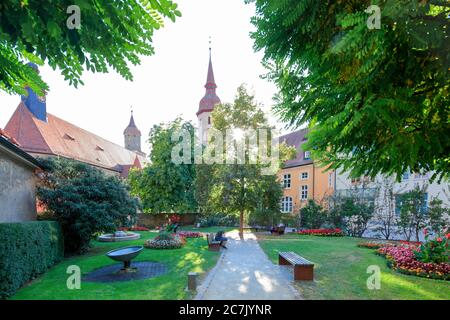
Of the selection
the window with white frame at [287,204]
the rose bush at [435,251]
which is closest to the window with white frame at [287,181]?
the window with white frame at [287,204]

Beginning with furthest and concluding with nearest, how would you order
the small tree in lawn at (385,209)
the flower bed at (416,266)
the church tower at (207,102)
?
the church tower at (207,102)
the small tree in lawn at (385,209)
the flower bed at (416,266)

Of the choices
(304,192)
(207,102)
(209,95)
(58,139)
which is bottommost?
(304,192)

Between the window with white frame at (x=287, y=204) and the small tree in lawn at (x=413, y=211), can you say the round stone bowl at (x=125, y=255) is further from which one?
the window with white frame at (x=287, y=204)

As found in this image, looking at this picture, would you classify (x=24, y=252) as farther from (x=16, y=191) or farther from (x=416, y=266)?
(x=416, y=266)

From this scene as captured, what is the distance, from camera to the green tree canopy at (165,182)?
29484 mm

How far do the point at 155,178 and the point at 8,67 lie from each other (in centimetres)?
2786

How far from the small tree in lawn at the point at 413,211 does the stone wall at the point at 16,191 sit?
22432mm

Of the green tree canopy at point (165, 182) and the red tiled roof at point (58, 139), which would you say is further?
the red tiled roof at point (58, 139)

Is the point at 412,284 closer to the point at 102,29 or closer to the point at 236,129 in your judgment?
the point at 102,29

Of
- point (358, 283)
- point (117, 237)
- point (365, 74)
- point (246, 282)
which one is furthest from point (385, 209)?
point (365, 74)

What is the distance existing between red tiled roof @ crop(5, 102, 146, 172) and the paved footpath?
27952 mm

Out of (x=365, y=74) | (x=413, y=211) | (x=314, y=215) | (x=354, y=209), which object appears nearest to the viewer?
(x=365, y=74)

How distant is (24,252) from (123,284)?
3697 mm

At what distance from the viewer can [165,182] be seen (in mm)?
29234
